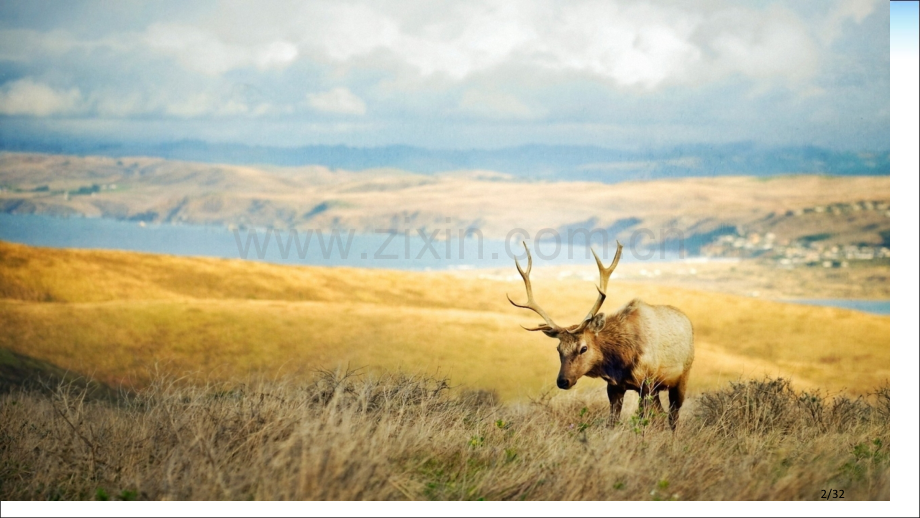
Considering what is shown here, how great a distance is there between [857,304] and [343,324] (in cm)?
559

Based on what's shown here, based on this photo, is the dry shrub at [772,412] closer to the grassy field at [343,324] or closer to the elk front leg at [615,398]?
the elk front leg at [615,398]

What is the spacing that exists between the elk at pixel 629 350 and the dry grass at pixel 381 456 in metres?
0.28

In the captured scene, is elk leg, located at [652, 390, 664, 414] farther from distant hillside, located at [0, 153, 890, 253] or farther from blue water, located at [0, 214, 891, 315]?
distant hillside, located at [0, 153, 890, 253]

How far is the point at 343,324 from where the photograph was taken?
8781mm

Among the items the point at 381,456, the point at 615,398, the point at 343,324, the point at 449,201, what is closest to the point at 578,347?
the point at 615,398

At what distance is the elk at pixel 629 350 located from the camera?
5.24 meters

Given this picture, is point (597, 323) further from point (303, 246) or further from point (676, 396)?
point (303, 246)

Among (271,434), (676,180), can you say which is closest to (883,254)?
(676,180)

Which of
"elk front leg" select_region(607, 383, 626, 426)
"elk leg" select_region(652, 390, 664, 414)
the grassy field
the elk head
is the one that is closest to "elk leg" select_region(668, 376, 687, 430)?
"elk leg" select_region(652, 390, 664, 414)

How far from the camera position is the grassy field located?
8297 millimetres

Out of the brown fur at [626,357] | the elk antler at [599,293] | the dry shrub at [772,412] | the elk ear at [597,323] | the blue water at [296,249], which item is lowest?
the dry shrub at [772,412]

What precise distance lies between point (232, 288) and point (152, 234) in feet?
4.18

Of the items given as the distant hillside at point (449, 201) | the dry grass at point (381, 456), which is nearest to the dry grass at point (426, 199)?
the distant hillside at point (449, 201)

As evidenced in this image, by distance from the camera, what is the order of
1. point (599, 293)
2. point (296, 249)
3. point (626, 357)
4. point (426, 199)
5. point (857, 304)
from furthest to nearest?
point (426, 199) → point (296, 249) → point (857, 304) → point (599, 293) → point (626, 357)
